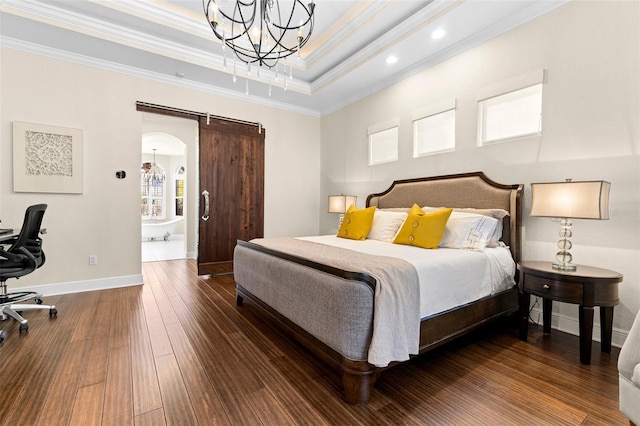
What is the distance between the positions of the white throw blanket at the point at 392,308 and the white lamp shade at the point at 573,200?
1.24m

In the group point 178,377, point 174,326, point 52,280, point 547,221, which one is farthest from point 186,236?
point 547,221

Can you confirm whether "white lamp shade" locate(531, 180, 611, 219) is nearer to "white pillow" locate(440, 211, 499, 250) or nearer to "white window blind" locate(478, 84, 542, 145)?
"white pillow" locate(440, 211, 499, 250)

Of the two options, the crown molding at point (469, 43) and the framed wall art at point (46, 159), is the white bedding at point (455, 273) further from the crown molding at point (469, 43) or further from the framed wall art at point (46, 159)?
the framed wall art at point (46, 159)

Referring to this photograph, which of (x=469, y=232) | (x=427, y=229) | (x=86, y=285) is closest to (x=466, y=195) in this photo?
(x=469, y=232)

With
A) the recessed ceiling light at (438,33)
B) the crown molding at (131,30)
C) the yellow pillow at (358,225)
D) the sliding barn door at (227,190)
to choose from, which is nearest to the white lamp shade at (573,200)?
the yellow pillow at (358,225)

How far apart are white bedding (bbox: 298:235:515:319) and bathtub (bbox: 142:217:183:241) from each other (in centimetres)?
751

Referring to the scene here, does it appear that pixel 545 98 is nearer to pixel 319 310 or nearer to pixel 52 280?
pixel 319 310

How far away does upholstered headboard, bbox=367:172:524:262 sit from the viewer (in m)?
2.66

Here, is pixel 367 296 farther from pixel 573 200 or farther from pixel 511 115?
pixel 511 115

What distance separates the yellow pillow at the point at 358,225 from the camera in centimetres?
326

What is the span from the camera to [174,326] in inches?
98.0

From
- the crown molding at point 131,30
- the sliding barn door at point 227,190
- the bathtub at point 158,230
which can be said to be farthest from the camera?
the bathtub at point 158,230

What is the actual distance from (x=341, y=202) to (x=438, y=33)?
245 cm

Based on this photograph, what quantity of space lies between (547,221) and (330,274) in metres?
2.15
